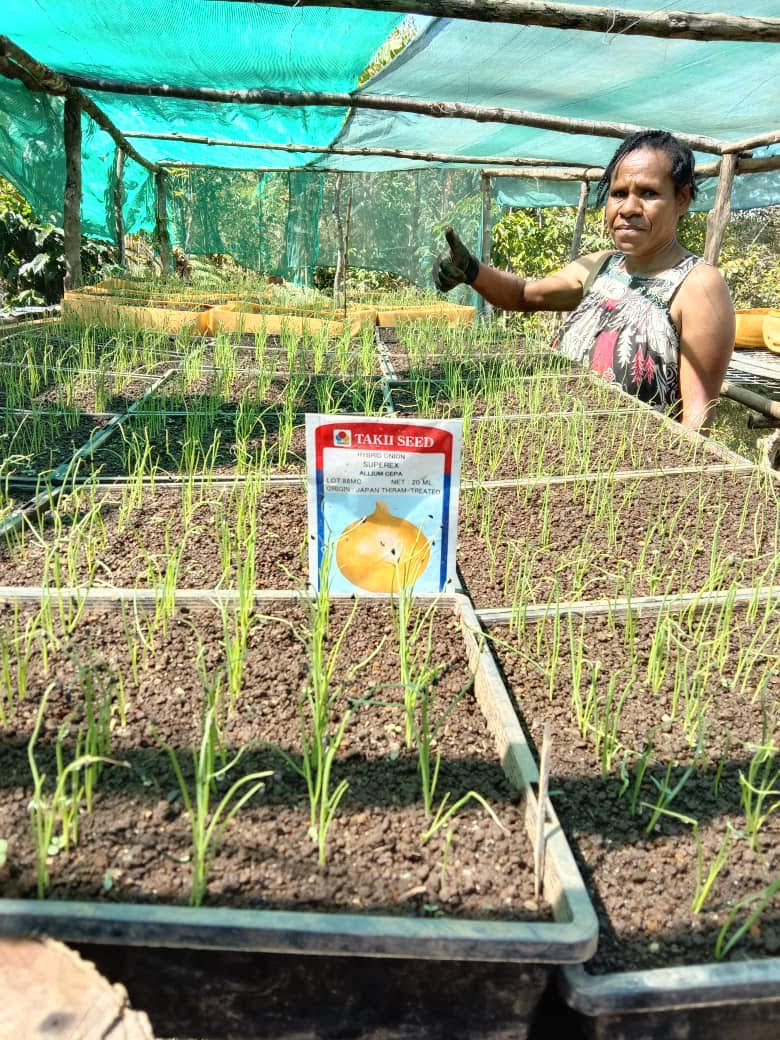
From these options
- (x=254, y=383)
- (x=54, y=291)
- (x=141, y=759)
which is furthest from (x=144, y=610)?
(x=54, y=291)

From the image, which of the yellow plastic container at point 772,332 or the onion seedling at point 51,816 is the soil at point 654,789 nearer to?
Answer: the onion seedling at point 51,816

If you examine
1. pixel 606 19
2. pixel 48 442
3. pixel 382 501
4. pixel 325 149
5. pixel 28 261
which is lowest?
pixel 48 442

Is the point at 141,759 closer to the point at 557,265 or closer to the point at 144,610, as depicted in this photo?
the point at 144,610

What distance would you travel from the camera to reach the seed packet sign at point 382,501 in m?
1.34

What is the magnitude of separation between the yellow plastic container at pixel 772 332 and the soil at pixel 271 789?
218 inches

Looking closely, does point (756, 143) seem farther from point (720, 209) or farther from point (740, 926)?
point (740, 926)

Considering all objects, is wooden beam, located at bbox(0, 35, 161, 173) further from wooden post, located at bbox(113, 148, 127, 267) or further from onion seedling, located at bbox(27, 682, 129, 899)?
onion seedling, located at bbox(27, 682, 129, 899)

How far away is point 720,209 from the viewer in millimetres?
4887

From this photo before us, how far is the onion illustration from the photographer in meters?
1.40

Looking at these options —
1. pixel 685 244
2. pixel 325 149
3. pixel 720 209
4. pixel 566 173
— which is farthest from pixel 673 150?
pixel 685 244

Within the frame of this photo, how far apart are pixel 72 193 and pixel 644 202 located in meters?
4.89

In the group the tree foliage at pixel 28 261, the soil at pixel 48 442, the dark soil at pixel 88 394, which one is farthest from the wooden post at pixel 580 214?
the tree foliage at pixel 28 261

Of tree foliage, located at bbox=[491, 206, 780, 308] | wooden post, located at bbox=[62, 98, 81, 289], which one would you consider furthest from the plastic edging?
tree foliage, located at bbox=[491, 206, 780, 308]

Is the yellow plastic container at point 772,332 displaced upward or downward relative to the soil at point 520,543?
upward
